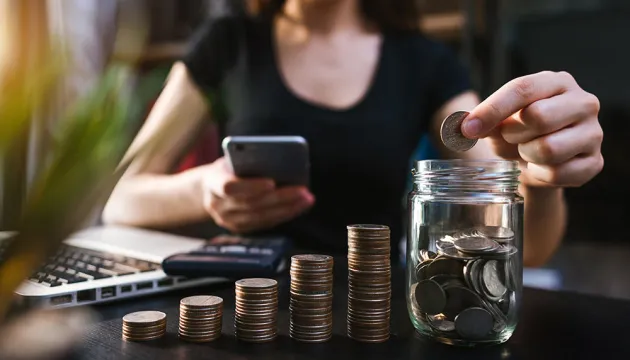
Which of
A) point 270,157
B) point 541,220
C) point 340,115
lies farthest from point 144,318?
point 340,115

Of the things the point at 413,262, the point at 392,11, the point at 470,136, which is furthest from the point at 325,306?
the point at 392,11

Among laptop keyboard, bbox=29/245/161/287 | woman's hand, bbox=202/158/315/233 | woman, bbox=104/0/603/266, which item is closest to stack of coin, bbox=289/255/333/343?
laptop keyboard, bbox=29/245/161/287

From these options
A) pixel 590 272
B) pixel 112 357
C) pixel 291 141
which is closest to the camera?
pixel 112 357

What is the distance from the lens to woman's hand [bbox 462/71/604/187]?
19.5 inches

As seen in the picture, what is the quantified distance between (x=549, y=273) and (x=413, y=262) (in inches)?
44.8

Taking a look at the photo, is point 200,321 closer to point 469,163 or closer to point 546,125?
point 469,163

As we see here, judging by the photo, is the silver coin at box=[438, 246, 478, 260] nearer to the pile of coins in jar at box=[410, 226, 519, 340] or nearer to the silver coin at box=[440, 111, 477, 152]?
the pile of coins in jar at box=[410, 226, 519, 340]

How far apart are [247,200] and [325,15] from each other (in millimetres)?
579

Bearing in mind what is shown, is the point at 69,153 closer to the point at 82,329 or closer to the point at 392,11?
the point at 82,329

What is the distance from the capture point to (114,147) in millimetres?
284

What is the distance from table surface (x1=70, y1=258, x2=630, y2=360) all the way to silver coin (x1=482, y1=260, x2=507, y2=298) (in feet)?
0.15

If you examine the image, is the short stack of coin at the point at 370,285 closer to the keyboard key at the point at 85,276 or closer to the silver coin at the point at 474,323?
the silver coin at the point at 474,323

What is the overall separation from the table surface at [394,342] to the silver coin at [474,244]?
0.08m

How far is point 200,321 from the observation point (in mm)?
454
